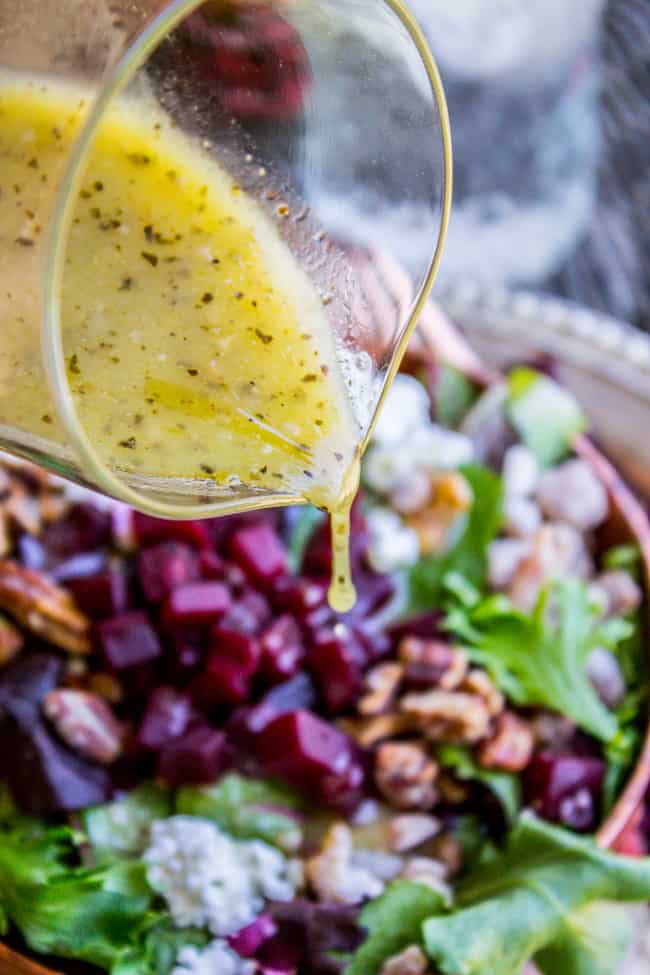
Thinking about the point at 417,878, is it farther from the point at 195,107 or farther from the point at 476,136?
the point at 476,136

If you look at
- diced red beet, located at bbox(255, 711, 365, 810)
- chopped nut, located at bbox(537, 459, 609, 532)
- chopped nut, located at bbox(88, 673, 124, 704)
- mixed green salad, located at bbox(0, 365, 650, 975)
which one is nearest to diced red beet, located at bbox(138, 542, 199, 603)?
mixed green salad, located at bbox(0, 365, 650, 975)

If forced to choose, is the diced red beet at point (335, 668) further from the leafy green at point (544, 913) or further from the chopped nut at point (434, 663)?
the leafy green at point (544, 913)

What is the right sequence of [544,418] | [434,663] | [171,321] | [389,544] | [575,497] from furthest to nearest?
[544,418], [575,497], [389,544], [434,663], [171,321]

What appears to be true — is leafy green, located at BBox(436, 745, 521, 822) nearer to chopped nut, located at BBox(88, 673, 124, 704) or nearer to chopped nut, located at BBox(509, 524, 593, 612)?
chopped nut, located at BBox(509, 524, 593, 612)

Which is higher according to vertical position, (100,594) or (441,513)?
(441,513)

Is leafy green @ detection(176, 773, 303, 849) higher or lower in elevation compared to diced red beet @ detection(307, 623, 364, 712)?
lower

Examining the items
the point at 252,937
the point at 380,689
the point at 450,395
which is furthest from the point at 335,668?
the point at 450,395

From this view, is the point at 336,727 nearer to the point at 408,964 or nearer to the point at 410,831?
the point at 410,831
